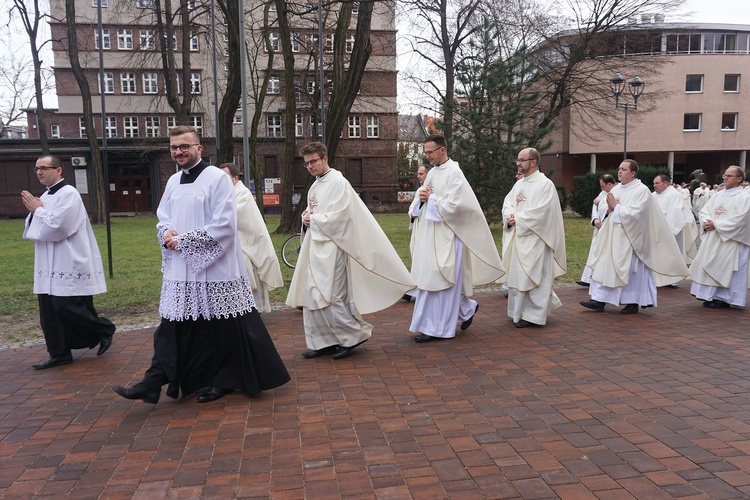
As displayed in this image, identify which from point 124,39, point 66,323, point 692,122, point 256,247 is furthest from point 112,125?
point 692,122

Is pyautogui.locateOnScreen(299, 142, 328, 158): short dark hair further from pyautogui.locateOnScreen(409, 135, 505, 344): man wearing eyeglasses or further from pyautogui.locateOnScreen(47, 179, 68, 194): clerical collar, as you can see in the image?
pyautogui.locateOnScreen(47, 179, 68, 194): clerical collar

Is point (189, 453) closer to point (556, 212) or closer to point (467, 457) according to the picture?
point (467, 457)

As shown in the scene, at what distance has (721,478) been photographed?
11.4 ft

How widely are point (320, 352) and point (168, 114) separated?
124ft

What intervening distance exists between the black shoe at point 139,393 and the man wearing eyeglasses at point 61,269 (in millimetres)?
1623

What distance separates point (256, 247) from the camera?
798cm

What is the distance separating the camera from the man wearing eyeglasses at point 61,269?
5887 mm

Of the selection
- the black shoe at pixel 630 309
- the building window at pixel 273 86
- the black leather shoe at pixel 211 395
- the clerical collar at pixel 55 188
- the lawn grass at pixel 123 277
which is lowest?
the lawn grass at pixel 123 277

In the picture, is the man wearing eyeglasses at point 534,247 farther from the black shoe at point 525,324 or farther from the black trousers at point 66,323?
the black trousers at point 66,323

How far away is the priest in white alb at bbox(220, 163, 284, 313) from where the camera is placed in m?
7.91

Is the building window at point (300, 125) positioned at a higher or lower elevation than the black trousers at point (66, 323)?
higher

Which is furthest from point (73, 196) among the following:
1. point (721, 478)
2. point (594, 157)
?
point (594, 157)

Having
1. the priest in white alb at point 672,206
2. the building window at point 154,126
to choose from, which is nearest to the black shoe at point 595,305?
the priest in white alb at point 672,206

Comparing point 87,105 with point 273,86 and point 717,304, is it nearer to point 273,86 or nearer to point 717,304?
point 273,86
